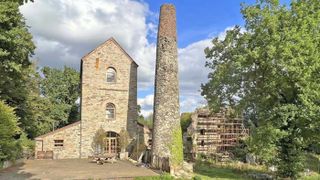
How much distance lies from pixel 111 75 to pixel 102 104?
279 cm

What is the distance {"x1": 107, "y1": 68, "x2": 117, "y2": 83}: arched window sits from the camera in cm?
3029

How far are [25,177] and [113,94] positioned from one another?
44.7ft

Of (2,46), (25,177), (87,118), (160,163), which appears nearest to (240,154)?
(160,163)

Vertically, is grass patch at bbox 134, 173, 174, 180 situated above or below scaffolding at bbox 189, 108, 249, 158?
below

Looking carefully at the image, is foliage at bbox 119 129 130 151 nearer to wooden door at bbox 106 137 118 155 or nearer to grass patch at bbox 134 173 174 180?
wooden door at bbox 106 137 118 155

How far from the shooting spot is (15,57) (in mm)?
18578

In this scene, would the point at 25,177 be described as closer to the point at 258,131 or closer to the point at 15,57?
the point at 15,57

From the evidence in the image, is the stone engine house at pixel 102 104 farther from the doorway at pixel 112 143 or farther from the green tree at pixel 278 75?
the green tree at pixel 278 75

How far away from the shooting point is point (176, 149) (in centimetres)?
2261

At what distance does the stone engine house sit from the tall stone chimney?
7.19 metres

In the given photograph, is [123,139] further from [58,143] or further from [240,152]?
[240,152]

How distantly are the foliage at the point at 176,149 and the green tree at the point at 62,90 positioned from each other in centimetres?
2175

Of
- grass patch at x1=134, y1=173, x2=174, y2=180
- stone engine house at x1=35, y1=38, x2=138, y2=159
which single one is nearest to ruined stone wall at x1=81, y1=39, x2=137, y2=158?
stone engine house at x1=35, y1=38, x2=138, y2=159

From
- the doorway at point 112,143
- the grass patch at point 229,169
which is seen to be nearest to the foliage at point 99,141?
the doorway at point 112,143
